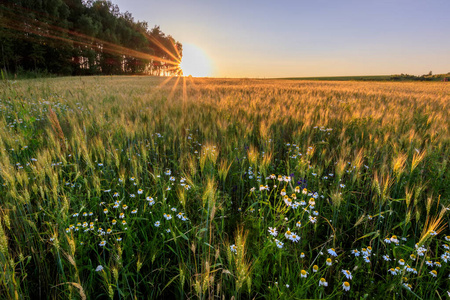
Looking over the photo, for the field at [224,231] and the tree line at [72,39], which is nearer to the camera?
the field at [224,231]

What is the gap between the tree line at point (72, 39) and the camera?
3397 cm

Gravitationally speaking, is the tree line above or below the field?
above

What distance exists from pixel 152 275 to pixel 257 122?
3156mm

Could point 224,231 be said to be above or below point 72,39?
below

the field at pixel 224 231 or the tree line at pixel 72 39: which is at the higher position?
the tree line at pixel 72 39

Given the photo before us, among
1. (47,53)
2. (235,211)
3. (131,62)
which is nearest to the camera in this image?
(235,211)

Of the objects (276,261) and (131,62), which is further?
(131,62)

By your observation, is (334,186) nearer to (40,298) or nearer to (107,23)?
(40,298)

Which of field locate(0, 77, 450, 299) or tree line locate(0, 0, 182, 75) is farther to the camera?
tree line locate(0, 0, 182, 75)

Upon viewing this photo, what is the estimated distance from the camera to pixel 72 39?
143ft

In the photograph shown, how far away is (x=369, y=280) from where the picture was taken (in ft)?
4.18

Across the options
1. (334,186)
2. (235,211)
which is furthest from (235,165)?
(334,186)

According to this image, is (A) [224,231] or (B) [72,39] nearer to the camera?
(A) [224,231]

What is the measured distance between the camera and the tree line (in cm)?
3397
